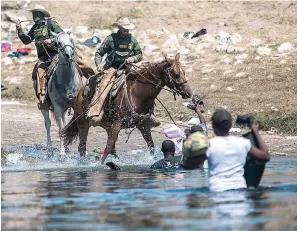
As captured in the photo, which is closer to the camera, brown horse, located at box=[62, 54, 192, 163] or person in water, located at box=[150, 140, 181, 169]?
person in water, located at box=[150, 140, 181, 169]

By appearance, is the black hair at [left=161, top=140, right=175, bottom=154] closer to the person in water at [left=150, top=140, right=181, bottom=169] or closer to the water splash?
the person in water at [left=150, top=140, right=181, bottom=169]

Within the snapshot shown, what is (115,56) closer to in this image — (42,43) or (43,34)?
(42,43)

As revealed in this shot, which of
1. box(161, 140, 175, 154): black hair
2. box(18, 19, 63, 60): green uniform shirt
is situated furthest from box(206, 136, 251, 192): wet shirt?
box(18, 19, 63, 60): green uniform shirt

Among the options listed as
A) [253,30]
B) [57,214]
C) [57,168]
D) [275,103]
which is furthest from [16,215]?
[253,30]

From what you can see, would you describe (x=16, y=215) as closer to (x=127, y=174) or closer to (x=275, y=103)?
(x=127, y=174)

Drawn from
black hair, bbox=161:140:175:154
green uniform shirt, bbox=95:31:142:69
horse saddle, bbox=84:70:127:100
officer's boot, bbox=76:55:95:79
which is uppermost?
green uniform shirt, bbox=95:31:142:69

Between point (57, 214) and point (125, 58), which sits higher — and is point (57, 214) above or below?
below

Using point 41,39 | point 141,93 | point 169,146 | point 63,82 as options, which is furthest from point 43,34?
point 169,146

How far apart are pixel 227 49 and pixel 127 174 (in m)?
12.1

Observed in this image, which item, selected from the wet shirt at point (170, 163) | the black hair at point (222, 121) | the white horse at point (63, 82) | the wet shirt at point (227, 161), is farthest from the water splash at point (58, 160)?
the black hair at point (222, 121)

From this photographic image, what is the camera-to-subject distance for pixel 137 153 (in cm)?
1781

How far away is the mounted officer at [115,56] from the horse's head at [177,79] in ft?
2.62

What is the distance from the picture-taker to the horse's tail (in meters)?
17.8

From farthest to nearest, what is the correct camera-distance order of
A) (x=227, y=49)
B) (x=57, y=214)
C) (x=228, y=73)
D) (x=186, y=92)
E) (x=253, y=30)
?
(x=253, y=30) → (x=227, y=49) → (x=228, y=73) → (x=186, y=92) → (x=57, y=214)
